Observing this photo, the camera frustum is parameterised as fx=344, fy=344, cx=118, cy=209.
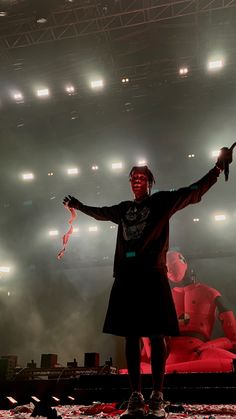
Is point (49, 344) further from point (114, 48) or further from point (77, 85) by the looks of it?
point (114, 48)

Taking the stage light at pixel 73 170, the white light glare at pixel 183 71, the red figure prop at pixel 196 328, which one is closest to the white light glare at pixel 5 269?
the stage light at pixel 73 170

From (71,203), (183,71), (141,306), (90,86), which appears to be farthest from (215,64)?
(141,306)

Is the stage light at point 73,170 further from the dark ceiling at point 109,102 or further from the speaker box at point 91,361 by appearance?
the speaker box at point 91,361

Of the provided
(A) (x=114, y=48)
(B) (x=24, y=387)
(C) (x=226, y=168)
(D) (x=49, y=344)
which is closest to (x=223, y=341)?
(B) (x=24, y=387)

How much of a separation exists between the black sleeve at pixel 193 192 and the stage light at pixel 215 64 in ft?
33.4

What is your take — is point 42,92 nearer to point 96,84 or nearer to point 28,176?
point 96,84

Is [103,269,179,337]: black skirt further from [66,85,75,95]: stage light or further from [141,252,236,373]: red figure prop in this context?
[66,85,75,95]: stage light

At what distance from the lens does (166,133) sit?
1389cm

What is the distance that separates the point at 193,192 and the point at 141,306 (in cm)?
110

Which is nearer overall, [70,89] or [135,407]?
[135,407]

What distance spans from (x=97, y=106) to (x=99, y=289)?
7419 millimetres

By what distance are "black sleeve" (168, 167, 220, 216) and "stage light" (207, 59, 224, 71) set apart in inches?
401

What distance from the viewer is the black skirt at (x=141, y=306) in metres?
2.77

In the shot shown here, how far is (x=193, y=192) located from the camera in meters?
3.09
